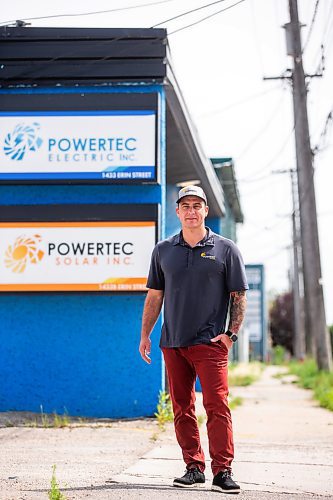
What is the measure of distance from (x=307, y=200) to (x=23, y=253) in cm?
1242

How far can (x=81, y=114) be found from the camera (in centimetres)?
1052

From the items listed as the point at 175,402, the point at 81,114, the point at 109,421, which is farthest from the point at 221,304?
the point at 81,114

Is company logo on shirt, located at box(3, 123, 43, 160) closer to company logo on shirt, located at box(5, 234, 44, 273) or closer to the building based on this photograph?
the building

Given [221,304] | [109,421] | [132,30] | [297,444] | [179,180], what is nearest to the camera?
[221,304]

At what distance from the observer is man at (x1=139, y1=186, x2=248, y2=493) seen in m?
5.61

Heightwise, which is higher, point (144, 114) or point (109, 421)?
point (144, 114)

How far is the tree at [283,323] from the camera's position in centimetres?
6712

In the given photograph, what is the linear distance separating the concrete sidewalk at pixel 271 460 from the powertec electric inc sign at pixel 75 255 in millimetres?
2223

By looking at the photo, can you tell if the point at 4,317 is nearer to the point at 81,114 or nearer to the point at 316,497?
the point at 81,114

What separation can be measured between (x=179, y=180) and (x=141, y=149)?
679cm

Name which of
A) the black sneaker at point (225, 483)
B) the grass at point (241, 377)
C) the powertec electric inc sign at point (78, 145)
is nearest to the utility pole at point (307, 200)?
the grass at point (241, 377)

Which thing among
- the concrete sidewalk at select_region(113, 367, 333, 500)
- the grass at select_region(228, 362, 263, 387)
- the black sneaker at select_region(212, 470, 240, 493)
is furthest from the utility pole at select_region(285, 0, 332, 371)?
the black sneaker at select_region(212, 470, 240, 493)

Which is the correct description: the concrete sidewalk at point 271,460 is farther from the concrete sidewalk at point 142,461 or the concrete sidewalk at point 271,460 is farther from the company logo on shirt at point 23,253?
the company logo on shirt at point 23,253

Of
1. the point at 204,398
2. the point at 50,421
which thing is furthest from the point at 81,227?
the point at 204,398
